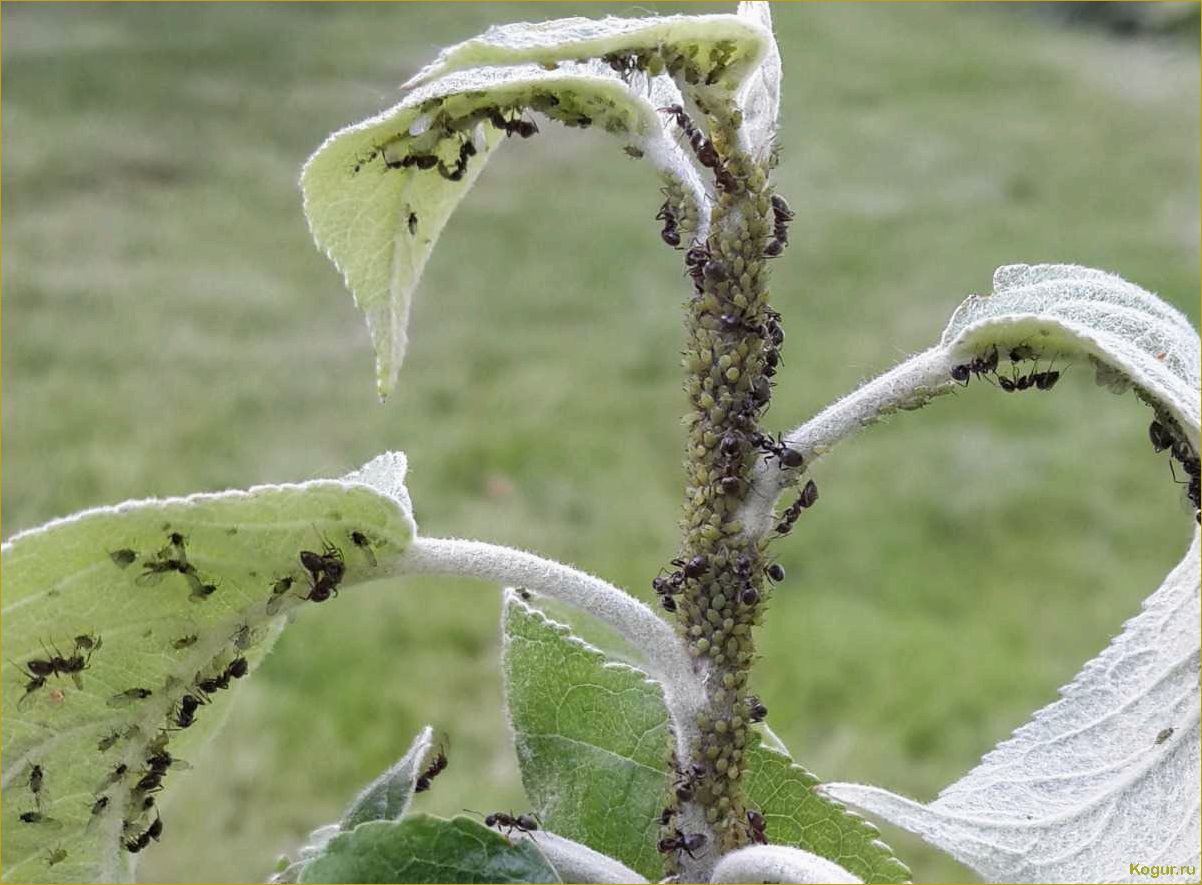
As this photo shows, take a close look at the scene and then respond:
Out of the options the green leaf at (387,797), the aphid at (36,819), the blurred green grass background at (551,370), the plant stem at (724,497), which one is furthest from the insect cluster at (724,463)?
the blurred green grass background at (551,370)

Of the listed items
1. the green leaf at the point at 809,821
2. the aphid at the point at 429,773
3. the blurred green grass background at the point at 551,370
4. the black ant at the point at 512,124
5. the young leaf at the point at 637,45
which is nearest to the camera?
the young leaf at the point at 637,45

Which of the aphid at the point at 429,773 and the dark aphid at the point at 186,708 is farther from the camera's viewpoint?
the aphid at the point at 429,773

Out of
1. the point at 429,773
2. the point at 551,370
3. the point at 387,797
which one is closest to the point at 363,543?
the point at 387,797

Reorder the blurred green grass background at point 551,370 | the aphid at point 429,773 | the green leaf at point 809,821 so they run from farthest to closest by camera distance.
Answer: the blurred green grass background at point 551,370, the aphid at point 429,773, the green leaf at point 809,821

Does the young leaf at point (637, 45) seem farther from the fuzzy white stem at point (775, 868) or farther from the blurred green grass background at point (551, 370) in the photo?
the blurred green grass background at point (551, 370)

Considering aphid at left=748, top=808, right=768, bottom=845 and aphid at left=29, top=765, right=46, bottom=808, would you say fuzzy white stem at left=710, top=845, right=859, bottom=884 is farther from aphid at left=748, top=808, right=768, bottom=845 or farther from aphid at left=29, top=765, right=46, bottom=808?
aphid at left=29, top=765, right=46, bottom=808
